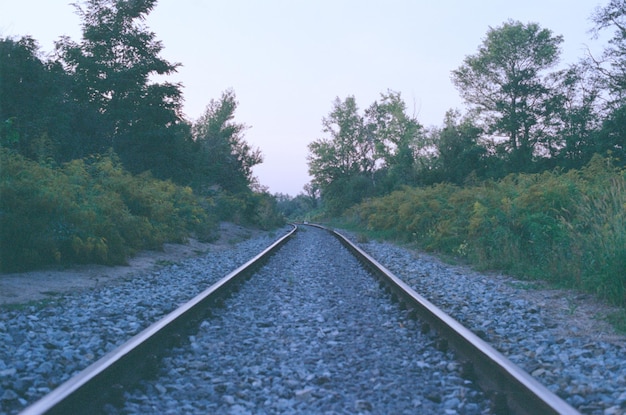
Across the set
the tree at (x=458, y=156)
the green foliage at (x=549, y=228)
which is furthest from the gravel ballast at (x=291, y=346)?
the tree at (x=458, y=156)

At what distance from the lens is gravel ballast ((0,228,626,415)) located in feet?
12.2

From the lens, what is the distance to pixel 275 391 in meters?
3.94

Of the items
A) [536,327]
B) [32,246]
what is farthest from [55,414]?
[32,246]

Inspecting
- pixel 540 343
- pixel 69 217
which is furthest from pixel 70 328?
pixel 69 217

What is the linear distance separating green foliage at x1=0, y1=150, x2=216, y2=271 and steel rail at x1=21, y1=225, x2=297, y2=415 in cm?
443

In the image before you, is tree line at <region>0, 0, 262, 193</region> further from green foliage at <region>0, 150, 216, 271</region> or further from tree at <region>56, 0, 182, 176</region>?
green foliage at <region>0, 150, 216, 271</region>

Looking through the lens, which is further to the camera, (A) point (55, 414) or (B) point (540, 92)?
(B) point (540, 92)

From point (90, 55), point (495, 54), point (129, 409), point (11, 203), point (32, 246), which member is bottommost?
point (129, 409)

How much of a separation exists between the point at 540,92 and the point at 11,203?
1666 inches

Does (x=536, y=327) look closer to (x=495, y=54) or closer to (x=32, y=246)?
(x=32, y=246)

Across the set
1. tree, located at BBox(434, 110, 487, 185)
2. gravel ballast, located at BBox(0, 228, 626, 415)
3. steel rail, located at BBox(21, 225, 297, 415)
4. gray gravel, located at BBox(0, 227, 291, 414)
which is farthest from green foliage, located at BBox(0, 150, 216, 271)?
tree, located at BBox(434, 110, 487, 185)

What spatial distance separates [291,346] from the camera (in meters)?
5.18

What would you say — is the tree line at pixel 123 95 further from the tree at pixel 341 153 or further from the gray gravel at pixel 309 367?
the tree at pixel 341 153

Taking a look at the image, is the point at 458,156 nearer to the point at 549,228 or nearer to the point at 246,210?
the point at 246,210
